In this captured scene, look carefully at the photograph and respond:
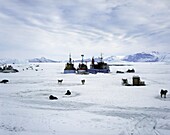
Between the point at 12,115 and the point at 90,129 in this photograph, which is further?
the point at 12,115

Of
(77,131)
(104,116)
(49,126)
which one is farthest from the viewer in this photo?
(104,116)

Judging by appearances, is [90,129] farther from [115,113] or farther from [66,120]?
[115,113]

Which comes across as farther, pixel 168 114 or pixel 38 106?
pixel 38 106

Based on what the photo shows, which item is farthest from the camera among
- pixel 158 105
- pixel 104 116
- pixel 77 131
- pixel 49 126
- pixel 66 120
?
pixel 158 105

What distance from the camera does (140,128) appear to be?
12.2 metres

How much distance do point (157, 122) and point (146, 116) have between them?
60.7 inches

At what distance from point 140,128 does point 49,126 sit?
486 centimetres

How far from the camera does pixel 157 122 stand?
535 inches

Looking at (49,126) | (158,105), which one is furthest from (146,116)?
(49,126)

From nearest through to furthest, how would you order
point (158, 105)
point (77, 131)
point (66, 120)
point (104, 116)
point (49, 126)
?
point (77, 131) → point (49, 126) → point (66, 120) → point (104, 116) → point (158, 105)

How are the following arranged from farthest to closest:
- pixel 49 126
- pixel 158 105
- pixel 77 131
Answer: pixel 158 105, pixel 49 126, pixel 77 131

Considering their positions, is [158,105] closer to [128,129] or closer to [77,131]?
[128,129]

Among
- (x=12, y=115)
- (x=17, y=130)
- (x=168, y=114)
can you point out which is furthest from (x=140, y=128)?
(x=12, y=115)

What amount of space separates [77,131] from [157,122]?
4.88m
